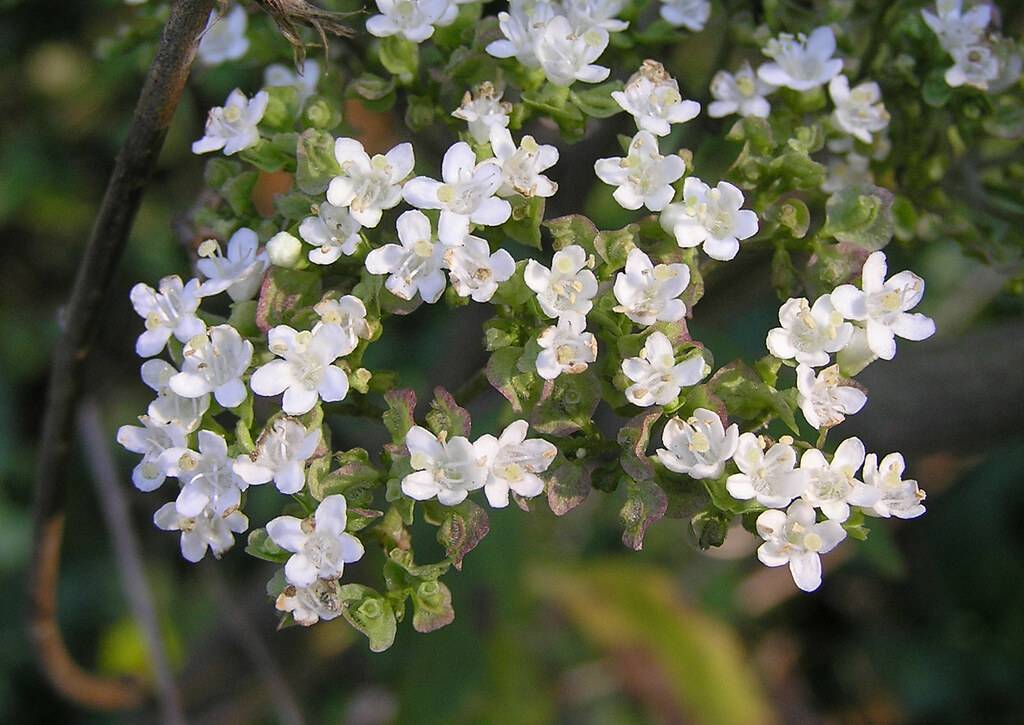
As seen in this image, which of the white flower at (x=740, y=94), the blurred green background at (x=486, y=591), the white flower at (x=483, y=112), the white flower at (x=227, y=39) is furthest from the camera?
the blurred green background at (x=486, y=591)

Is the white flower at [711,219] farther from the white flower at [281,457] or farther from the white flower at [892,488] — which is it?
the white flower at [281,457]

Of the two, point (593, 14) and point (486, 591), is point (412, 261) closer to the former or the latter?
point (593, 14)

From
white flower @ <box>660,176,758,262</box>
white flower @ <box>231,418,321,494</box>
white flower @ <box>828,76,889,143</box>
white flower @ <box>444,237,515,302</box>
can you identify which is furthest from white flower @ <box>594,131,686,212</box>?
white flower @ <box>231,418,321,494</box>

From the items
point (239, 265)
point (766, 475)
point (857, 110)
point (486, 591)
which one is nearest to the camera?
point (766, 475)

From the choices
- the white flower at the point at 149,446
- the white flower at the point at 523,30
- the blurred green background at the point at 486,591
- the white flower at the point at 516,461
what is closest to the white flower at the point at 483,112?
the white flower at the point at 523,30

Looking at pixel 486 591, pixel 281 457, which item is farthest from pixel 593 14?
pixel 486 591

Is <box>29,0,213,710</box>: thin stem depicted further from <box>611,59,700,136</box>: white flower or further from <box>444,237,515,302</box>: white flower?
<box>611,59,700,136</box>: white flower
